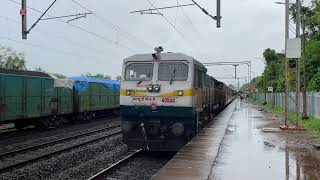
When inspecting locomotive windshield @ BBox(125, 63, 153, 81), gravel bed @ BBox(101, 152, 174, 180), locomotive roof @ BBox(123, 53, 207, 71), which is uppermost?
locomotive roof @ BBox(123, 53, 207, 71)

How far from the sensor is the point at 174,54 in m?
14.1

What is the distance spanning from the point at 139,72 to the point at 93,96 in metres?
16.7

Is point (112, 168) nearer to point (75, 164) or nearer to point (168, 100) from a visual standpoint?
point (75, 164)

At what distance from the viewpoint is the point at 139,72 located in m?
14.2

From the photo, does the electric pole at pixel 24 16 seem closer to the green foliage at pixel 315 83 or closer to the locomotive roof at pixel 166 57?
the locomotive roof at pixel 166 57

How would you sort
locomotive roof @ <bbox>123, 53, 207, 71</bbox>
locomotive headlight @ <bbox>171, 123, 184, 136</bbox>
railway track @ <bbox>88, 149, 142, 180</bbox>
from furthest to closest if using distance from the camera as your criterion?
locomotive roof @ <bbox>123, 53, 207, 71</bbox>
locomotive headlight @ <bbox>171, 123, 184, 136</bbox>
railway track @ <bbox>88, 149, 142, 180</bbox>

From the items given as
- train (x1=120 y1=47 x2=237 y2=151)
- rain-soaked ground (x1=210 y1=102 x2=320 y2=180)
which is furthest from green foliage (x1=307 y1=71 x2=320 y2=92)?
train (x1=120 y1=47 x2=237 y2=151)

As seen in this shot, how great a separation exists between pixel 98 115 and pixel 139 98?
835 inches

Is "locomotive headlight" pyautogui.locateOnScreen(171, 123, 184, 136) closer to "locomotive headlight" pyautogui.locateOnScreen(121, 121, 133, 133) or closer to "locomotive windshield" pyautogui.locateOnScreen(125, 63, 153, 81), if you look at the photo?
"locomotive headlight" pyautogui.locateOnScreen(121, 121, 133, 133)

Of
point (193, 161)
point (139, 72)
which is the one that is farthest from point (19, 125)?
point (193, 161)

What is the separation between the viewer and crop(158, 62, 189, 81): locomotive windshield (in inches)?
543

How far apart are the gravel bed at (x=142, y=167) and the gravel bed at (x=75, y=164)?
2.03ft

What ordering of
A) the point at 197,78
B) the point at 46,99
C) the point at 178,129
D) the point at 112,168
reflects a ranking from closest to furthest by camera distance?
the point at 112,168 → the point at 178,129 → the point at 197,78 → the point at 46,99

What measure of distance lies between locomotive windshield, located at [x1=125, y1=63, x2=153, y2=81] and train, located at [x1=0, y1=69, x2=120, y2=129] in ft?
25.4
